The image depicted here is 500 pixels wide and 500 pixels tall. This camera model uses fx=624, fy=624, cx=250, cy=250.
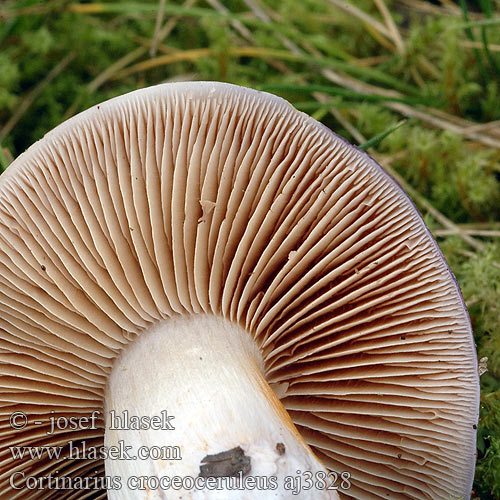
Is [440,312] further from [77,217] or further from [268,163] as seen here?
[77,217]

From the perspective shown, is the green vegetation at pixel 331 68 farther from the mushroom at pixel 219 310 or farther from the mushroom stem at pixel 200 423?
the mushroom stem at pixel 200 423

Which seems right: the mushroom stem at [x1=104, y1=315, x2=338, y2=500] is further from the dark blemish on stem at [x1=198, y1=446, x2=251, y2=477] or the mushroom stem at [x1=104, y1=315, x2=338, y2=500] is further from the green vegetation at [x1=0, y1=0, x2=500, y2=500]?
the green vegetation at [x1=0, y1=0, x2=500, y2=500]

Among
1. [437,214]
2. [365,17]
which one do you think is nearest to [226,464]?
[437,214]

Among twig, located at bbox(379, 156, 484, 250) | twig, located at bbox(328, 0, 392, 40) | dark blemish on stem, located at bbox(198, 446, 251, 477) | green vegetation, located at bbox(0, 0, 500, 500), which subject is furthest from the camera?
twig, located at bbox(328, 0, 392, 40)

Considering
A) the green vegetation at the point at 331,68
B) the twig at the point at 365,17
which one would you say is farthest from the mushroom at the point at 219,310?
the twig at the point at 365,17

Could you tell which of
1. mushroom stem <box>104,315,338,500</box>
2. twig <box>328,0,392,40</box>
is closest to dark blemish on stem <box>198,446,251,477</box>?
mushroom stem <box>104,315,338,500</box>

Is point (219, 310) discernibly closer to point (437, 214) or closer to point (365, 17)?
point (437, 214)

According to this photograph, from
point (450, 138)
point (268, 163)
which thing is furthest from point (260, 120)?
point (450, 138)
